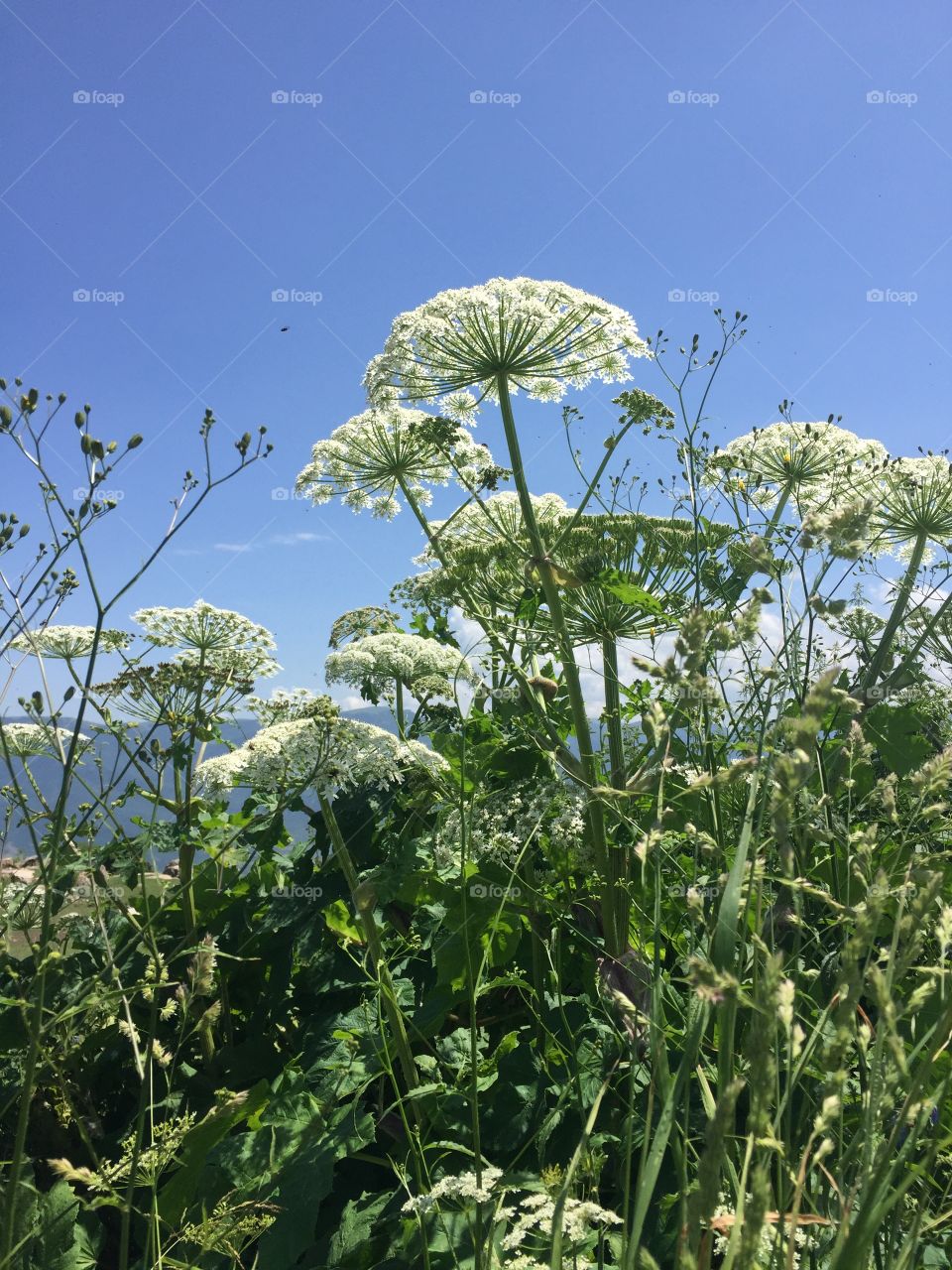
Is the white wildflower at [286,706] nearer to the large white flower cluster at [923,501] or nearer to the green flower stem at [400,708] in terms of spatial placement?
the green flower stem at [400,708]

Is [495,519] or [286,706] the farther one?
[495,519]

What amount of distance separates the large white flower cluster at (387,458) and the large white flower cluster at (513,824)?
5.46 ft

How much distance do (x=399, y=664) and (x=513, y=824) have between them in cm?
71

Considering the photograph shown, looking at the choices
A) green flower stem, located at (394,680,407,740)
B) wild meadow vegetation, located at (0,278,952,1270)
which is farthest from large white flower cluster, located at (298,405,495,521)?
green flower stem, located at (394,680,407,740)

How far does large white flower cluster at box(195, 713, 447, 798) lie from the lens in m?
2.85

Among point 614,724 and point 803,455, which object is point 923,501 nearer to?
point 803,455

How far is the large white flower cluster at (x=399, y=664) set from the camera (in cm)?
335

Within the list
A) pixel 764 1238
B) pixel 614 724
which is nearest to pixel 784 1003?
pixel 764 1238

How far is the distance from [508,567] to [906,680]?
1699mm

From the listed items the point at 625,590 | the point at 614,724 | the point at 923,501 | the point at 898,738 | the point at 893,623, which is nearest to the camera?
the point at 625,590

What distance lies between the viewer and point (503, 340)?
384cm

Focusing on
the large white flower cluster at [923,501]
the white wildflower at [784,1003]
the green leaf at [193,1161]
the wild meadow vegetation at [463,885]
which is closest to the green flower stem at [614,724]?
the wild meadow vegetation at [463,885]

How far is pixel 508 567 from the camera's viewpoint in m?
4.08

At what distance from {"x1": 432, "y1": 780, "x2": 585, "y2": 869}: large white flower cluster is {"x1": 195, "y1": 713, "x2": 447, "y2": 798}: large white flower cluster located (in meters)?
0.23
